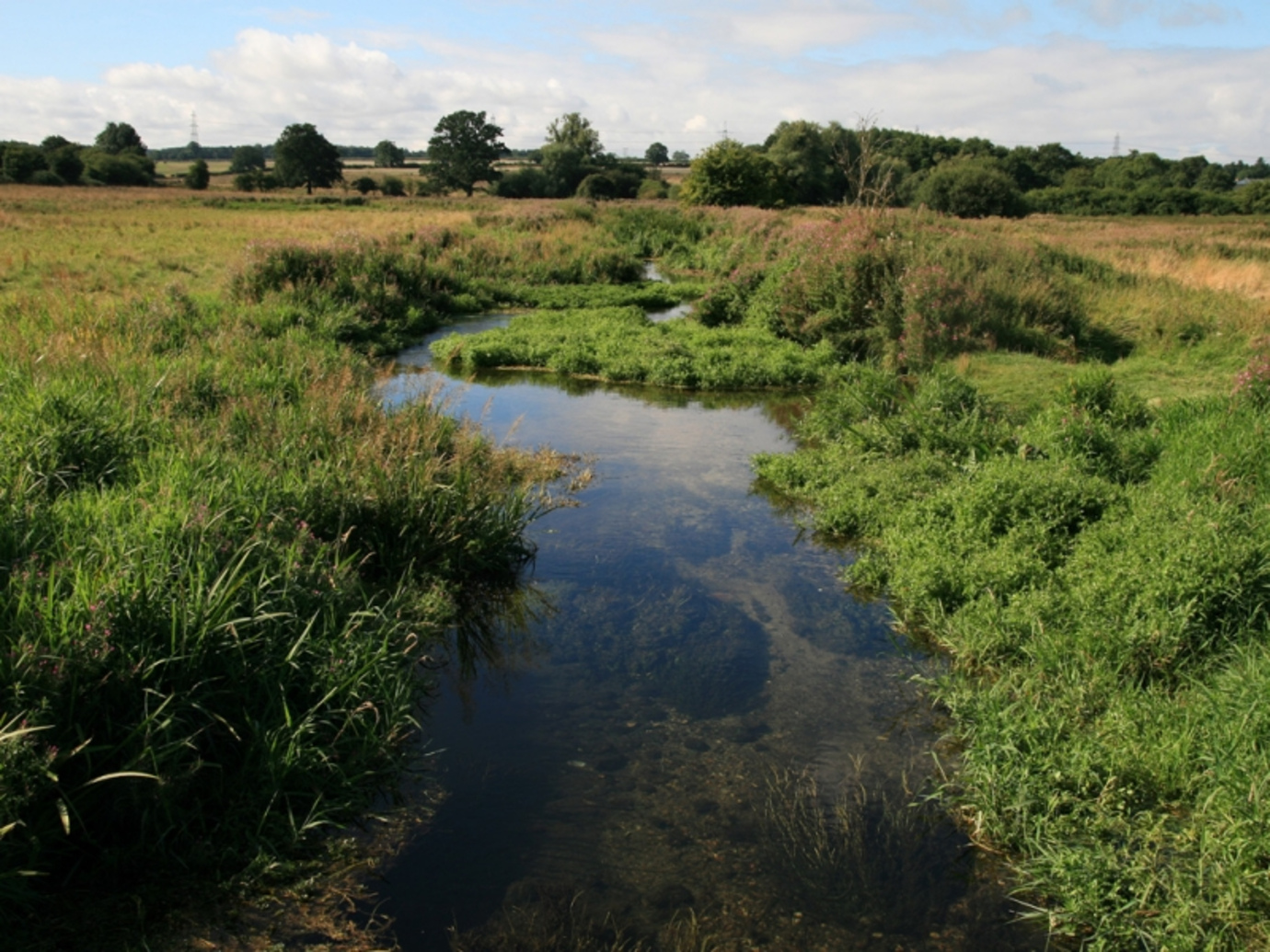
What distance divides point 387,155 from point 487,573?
366 ft

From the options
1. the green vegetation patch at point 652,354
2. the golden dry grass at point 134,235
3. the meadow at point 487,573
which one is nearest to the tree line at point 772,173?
the golden dry grass at point 134,235

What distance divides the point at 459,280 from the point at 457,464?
15342 mm

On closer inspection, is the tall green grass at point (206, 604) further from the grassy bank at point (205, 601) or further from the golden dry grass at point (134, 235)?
the golden dry grass at point (134, 235)

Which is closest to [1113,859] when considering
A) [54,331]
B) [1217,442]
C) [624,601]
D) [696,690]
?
[696,690]

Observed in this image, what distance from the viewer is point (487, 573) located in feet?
22.7

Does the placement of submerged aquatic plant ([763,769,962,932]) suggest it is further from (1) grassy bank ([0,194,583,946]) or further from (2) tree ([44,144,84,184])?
(2) tree ([44,144,84,184])

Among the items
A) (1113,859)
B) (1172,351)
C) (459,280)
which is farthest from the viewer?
(459,280)

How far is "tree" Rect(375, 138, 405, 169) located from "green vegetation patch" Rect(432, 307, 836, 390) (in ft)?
329

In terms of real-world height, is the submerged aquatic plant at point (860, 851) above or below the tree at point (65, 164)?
below

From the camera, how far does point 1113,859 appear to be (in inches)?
147

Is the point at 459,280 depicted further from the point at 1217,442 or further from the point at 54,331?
the point at 1217,442

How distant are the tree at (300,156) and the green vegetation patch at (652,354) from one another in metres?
63.0

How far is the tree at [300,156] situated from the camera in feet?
233

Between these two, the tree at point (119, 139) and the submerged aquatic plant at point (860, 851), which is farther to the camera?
the tree at point (119, 139)
